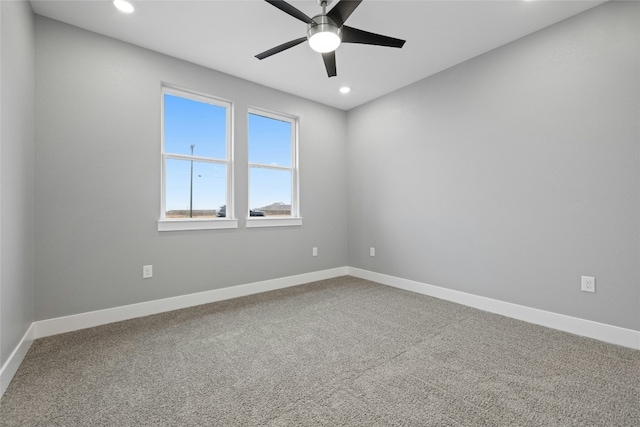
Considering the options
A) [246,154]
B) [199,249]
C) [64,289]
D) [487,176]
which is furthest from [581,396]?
[64,289]

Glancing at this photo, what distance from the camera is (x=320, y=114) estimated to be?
4.42m

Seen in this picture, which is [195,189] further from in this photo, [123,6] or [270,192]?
[123,6]

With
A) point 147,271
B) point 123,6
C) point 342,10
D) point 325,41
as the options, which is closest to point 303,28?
point 325,41

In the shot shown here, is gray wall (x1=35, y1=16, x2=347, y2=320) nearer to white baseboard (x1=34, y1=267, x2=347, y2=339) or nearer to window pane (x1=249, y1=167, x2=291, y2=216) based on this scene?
white baseboard (x1=34, y1=267, x2=347, y2=339)

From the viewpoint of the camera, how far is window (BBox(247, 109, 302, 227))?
383 cm

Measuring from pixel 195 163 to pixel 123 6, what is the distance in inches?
59.5

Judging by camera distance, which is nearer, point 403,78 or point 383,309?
point 383,309

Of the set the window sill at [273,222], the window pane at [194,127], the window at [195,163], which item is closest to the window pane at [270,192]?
the window sill at [273,222]

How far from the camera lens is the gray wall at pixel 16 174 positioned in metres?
1.73

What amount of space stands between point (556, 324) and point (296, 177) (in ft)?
11.0

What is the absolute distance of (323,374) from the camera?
72.6 inches

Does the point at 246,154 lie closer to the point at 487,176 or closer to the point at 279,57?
the point at 279,57

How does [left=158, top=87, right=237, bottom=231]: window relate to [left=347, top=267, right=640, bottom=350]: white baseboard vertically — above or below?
above

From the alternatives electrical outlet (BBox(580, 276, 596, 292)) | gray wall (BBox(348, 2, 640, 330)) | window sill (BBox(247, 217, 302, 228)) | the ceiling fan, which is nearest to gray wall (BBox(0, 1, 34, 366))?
the ceiling fan
